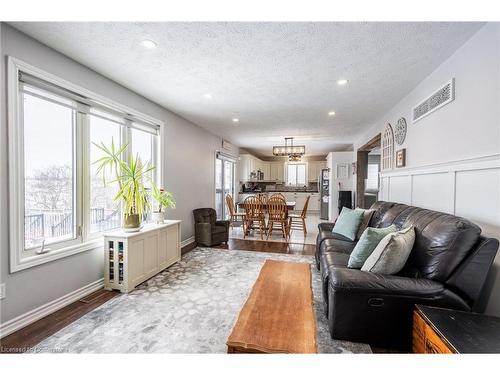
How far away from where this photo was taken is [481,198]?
1641 millimetres

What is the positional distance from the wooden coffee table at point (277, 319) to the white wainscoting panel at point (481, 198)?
1393 millimetres

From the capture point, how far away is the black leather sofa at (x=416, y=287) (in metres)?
1.40

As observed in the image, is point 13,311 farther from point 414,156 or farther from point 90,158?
point 414,156

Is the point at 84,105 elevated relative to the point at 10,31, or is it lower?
lower

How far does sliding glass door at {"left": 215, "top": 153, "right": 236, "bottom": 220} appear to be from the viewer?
6.01m

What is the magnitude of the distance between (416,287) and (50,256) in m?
3.06

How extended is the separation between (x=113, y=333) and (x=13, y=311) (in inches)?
33.3

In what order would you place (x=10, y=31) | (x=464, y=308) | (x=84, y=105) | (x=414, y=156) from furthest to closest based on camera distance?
(x=414, y=156) < (x=84, y=105) < (x=10, y=31) < (x=464, y=308)

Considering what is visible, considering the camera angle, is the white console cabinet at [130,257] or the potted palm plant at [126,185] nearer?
the white console cabinet at [130,257]

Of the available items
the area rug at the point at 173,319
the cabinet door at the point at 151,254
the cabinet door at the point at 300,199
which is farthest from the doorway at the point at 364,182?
the cabinet door at the point at 151,254

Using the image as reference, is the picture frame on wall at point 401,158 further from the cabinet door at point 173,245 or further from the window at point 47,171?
the window at point 47,171

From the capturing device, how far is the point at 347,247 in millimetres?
2504

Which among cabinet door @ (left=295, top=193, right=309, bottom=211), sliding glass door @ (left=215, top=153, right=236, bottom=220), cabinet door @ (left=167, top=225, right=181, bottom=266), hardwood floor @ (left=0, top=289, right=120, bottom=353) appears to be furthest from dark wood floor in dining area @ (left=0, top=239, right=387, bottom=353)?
cabinet door @ (left=295, top=193, right=309, bottom=211)
